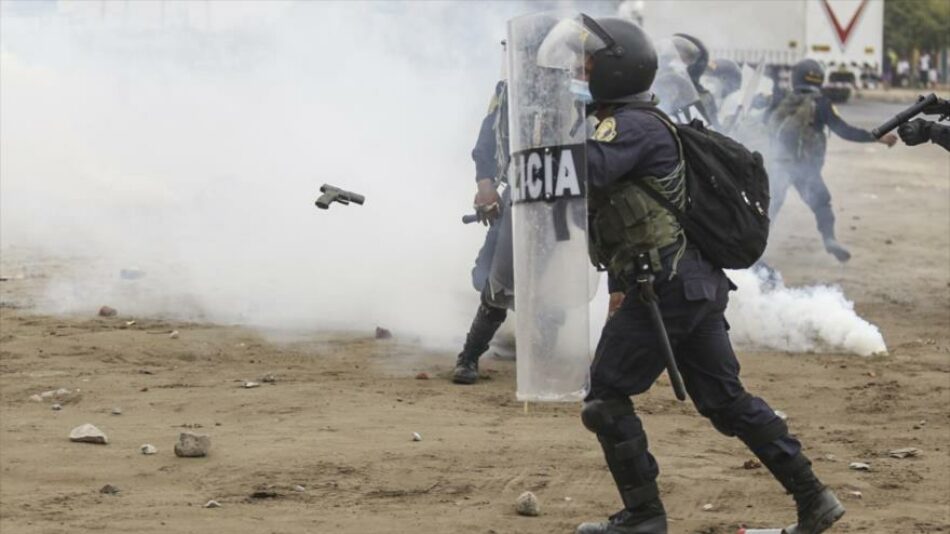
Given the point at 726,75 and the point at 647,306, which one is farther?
the point at 726,75

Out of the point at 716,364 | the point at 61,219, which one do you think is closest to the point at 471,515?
the point at 716,364

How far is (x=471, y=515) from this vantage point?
5.88 metres

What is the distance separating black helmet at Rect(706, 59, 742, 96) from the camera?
14055mm

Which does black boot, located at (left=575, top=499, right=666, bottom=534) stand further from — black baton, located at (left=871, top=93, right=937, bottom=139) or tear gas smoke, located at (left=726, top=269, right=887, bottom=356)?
tear gas smoke, located at (left=726, top=269, right=887, bottom=356)

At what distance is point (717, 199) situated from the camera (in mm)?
5312

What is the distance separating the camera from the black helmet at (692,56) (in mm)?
12344

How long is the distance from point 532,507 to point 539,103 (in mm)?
1511

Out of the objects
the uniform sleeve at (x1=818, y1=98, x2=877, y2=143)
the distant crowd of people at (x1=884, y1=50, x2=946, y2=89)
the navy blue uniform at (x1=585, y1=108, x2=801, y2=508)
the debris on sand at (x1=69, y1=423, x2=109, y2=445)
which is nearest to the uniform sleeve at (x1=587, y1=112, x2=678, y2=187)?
the navy blue uniform at (x1=585, y1=108, x2=801, y2=508)

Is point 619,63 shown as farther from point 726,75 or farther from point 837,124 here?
point 726,75

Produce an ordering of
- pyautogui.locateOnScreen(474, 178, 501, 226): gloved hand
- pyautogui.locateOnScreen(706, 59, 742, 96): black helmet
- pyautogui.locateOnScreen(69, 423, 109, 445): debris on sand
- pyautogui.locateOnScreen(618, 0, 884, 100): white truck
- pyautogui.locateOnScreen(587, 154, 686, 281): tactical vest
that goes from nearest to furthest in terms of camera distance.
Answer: pyautogui.locateOnScreen(587, 154, 686, 281): tactical vest → pyautogui.locateOnScreen(69, 423, 109, 445): debris on sand → pyautogui.locateOnScreen(474, 178, 501, 226): gloved hand → pyautogui.locateOnScreen(706, 59, 742, 96): black helmet → pyautogui.locateOnScreen(618, 0, 884, 100): white truck

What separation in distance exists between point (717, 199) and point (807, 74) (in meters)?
8.57

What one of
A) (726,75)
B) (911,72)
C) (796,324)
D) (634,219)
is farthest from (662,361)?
(911,72)

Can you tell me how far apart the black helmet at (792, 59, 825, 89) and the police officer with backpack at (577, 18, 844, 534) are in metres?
8.40

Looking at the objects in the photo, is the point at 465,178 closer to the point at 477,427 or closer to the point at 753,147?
the point at 753,147
